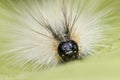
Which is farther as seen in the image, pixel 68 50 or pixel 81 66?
pixel 68 50

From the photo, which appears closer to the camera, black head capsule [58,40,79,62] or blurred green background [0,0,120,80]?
blurred green background [0,0,120,80]

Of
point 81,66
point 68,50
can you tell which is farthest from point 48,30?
point 81,66

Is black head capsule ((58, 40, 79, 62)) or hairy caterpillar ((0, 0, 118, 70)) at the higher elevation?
hairy caterpillar ((0, 0, 118, 70))

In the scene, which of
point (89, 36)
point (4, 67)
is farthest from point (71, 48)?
point (4, 67)

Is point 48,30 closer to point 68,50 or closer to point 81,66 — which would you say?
point 68,50

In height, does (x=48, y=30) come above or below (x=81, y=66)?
above
